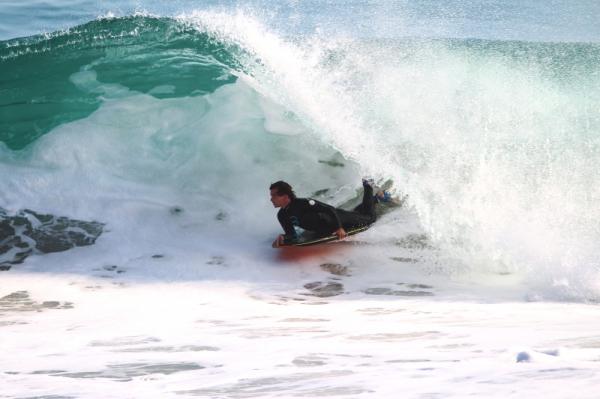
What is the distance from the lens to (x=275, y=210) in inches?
380

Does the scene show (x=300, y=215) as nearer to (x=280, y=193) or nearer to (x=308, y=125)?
(x=280, y=193)

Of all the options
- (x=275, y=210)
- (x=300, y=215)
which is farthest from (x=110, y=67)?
(x=300, y=215)

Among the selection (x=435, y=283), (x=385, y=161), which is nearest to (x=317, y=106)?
(x=385, y=161)

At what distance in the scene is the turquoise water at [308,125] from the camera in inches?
332

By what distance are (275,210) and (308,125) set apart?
1473 mm

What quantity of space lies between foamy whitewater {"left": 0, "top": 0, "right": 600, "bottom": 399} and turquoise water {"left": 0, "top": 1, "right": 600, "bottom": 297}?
0.12ft

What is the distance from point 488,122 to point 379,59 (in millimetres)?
2329

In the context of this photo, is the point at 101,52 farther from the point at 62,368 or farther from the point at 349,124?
the point at 62,368

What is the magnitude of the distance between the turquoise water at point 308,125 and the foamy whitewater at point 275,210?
1.5 inches

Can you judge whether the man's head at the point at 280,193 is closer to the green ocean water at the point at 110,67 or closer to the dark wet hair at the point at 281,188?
the dark wet hair at the point at 281,188

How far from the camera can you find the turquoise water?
843 cm

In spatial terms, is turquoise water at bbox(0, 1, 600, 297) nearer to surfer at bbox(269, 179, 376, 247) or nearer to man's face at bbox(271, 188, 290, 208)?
surfer at bbox(269, 179, 376, 247)

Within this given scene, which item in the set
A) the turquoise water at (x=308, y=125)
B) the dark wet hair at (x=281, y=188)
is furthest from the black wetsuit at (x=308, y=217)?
A: the turquoise water at (x=308, y=125)

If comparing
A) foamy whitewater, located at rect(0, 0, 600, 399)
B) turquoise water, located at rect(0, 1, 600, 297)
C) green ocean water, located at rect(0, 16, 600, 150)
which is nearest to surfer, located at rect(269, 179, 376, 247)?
foamy whitewater, located at rect(0, 0, 600, 399)
